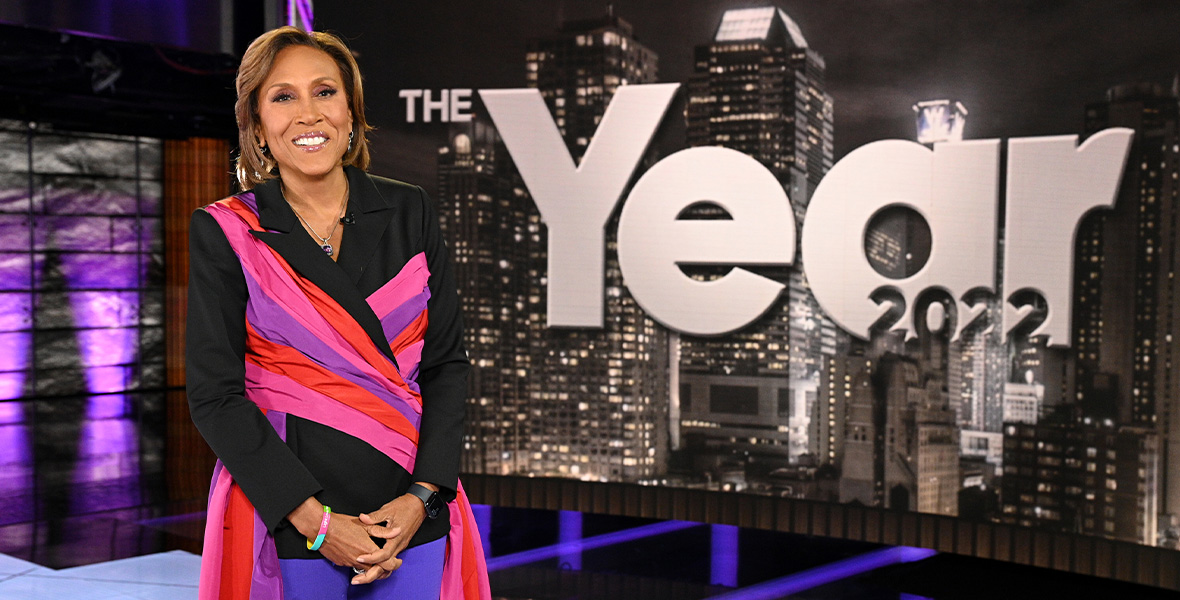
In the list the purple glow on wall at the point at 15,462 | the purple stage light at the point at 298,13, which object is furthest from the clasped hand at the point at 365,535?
the purple glow on wall at the point at 15,462

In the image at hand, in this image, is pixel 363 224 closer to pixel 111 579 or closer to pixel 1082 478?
pixel 111 579

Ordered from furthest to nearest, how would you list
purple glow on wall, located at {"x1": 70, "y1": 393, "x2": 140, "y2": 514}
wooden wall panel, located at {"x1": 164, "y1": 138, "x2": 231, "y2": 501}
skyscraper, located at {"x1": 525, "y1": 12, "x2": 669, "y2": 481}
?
wooden wall panel, located at {"x1": 164, "y1": 138, "x2": 231, "y2": 501} → purple glow on wall, located at {"x1": 70, "y1": 393, "x2": 140, "y2": 514} → skyscraper, located at {"x1": 525, "y1": 12, "x2": 669, "y2": 481}

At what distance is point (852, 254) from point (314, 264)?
3011mm

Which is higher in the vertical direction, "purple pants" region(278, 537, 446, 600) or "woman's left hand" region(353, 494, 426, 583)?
"woman's left hand" region(353, 494, 426, 583)

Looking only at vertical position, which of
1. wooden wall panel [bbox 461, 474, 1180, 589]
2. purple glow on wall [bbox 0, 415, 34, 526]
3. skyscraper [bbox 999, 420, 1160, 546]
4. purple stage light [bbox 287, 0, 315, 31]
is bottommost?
purple glow on wall [bbox 0, 415, 34, 526]

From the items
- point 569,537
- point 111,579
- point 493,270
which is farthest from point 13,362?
point 569,537

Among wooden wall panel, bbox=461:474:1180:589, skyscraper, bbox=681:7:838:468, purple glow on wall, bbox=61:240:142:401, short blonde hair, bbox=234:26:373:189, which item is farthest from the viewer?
purple glow on wall, bbox=61:240:142:401

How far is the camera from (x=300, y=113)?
1.23 metres

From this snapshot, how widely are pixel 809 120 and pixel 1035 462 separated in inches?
60.2

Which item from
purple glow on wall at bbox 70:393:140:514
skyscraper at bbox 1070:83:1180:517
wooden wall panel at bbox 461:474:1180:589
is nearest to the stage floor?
wooden wall panel at bbox 461:474:1180:589

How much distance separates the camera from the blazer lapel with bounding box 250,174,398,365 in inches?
46.8

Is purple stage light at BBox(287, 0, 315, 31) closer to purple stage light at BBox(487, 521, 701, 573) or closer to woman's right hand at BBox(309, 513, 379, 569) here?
purple stage light at BBox(487, 521, 701, 573)

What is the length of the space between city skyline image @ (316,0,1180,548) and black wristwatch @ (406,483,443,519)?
2.89 m

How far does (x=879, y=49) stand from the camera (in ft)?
12.5
